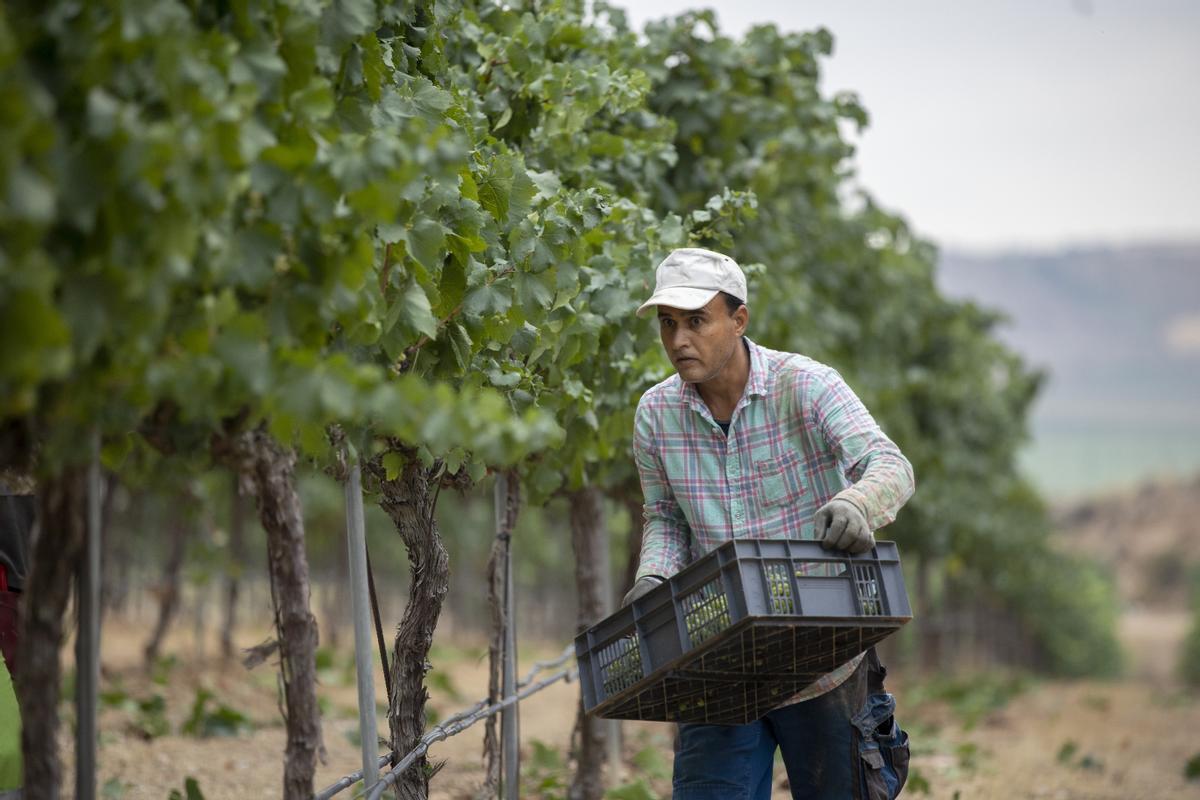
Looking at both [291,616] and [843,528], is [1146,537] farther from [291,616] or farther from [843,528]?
[291,616]

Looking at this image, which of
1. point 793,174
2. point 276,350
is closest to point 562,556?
point 793,174

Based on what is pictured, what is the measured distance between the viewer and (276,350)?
9.43ft

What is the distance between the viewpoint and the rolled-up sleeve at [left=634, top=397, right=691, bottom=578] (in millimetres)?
4340

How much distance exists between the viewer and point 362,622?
177 inches

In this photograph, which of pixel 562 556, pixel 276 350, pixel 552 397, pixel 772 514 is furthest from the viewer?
pixel 562 556

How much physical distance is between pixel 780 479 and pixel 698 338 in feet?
1.70

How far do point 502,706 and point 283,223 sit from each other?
9.70ft

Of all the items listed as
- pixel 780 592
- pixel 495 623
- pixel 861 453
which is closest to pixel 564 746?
pixel 495 623

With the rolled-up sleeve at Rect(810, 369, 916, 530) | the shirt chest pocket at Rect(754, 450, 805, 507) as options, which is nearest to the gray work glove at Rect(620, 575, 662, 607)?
the shirt chest pocket at Rect(754, 450, 805, 507)

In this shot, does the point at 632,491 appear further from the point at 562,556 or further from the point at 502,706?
the point at 562,556

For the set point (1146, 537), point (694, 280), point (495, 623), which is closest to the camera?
point (694, 280)

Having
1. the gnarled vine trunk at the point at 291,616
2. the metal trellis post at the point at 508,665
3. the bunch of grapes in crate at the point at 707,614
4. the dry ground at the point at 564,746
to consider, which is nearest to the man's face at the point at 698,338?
the bunch of grapes in crate at the point at 707,614

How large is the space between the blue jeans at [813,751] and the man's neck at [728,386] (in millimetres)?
919

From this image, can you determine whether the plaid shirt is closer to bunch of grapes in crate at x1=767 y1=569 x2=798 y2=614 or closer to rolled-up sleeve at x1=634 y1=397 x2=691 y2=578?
rolled-up sleeve at x1=634 y1=397 x2=691 y2=578
